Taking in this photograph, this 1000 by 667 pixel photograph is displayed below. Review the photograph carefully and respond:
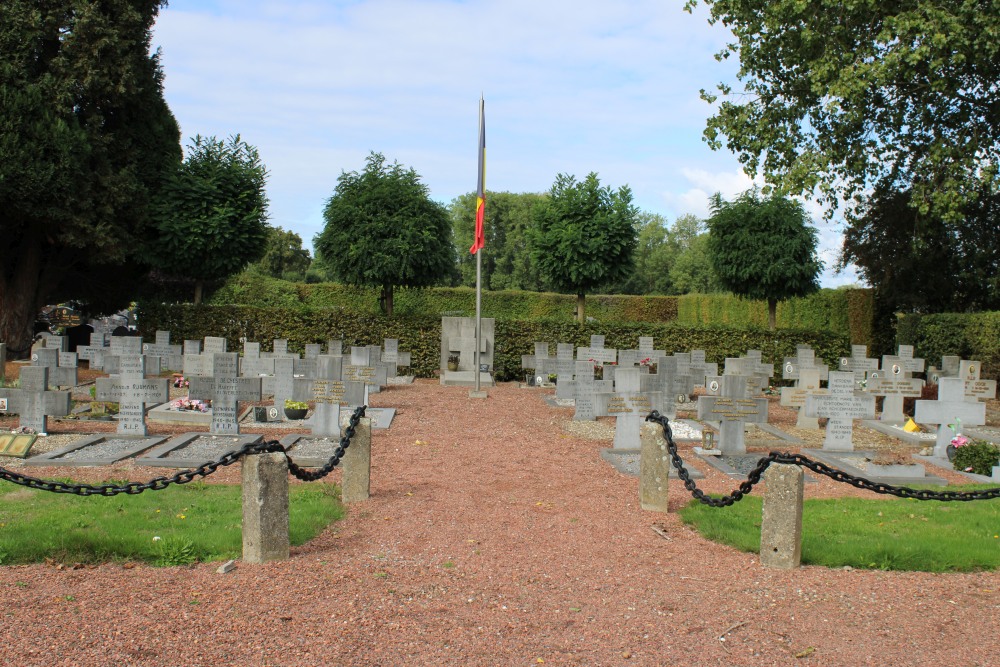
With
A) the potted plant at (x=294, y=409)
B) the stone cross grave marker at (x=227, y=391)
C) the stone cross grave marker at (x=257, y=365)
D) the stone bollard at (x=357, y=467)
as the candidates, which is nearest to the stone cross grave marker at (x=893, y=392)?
the potted plant at (x=294, y=409)

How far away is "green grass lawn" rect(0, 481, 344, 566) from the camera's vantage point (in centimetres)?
561

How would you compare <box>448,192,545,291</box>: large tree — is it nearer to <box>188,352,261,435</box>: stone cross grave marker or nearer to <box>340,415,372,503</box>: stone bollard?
<box>188,352,261,435</box>: stone cross grave marker

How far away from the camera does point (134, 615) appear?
456cm

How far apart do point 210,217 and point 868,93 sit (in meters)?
16.9

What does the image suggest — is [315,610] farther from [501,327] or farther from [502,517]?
[501,327]

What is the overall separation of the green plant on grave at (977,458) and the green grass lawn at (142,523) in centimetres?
791

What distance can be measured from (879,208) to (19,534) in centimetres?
2702

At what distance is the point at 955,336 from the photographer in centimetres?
2233

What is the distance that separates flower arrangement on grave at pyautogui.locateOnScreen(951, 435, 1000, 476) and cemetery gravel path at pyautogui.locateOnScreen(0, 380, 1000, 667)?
509cm

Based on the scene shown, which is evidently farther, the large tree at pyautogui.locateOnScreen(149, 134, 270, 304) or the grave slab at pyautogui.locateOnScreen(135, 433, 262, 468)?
the large tree at pyautogui.locateOnScreen(149, 134, 270, 304)

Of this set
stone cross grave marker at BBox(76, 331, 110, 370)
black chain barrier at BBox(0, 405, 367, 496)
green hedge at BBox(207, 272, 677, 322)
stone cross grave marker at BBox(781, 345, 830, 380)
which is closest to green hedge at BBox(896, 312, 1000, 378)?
stone cross grave marker at BBox(781, 345, 830, 380)

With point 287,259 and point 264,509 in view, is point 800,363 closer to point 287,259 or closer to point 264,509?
point 264,509

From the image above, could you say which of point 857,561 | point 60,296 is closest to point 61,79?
point 60,296

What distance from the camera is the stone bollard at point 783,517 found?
580cm
